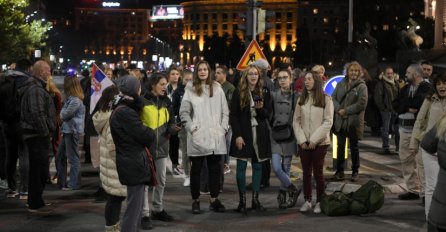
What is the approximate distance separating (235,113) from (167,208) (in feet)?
5.57

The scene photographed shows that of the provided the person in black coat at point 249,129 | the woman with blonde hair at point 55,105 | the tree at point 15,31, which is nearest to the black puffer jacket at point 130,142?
the person in black coat at point 249,129

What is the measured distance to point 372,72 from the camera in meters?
45.4

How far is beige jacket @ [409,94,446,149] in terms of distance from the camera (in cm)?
902

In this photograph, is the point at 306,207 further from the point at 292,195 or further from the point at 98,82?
the point at 98,82

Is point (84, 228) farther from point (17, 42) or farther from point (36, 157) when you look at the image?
point (17, 42)

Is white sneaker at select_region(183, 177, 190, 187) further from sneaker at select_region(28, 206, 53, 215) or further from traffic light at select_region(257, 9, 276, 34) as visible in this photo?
traffic light at select_region(257, 9, 276, 34)

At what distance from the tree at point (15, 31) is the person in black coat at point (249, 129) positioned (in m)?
20.1

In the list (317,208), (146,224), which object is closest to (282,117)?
(317,208)

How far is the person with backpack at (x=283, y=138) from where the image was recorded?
9.93 meters

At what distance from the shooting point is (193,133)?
368 inches

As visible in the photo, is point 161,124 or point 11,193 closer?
point 161,124

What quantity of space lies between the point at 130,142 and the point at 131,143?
0.05 feet

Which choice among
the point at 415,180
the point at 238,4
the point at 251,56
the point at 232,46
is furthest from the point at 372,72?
the point at 238,4

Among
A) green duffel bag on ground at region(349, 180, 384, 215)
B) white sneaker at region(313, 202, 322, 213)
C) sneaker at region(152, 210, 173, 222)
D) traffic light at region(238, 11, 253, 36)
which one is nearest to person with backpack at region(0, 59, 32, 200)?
sneaker at region(152, 210, 173, 222)
